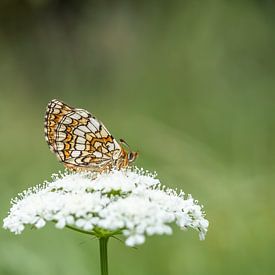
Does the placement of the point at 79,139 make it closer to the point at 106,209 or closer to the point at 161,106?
the point at 106,209

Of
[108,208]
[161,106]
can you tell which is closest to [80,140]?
[108,208]

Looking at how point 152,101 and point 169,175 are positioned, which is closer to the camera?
point 169,175

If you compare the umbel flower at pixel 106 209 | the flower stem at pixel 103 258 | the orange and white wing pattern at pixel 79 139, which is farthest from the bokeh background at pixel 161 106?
the flower stem at pixel 103 258

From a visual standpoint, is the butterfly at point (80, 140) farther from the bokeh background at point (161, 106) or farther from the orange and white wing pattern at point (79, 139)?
the bokeh background at point (161, 106)

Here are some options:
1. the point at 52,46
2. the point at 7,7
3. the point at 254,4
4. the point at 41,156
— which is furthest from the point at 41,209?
the point at 7,7

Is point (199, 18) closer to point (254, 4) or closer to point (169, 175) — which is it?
point (254, 4)

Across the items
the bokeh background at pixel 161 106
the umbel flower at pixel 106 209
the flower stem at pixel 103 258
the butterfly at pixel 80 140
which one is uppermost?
the bokeh background at pixel 161 106
